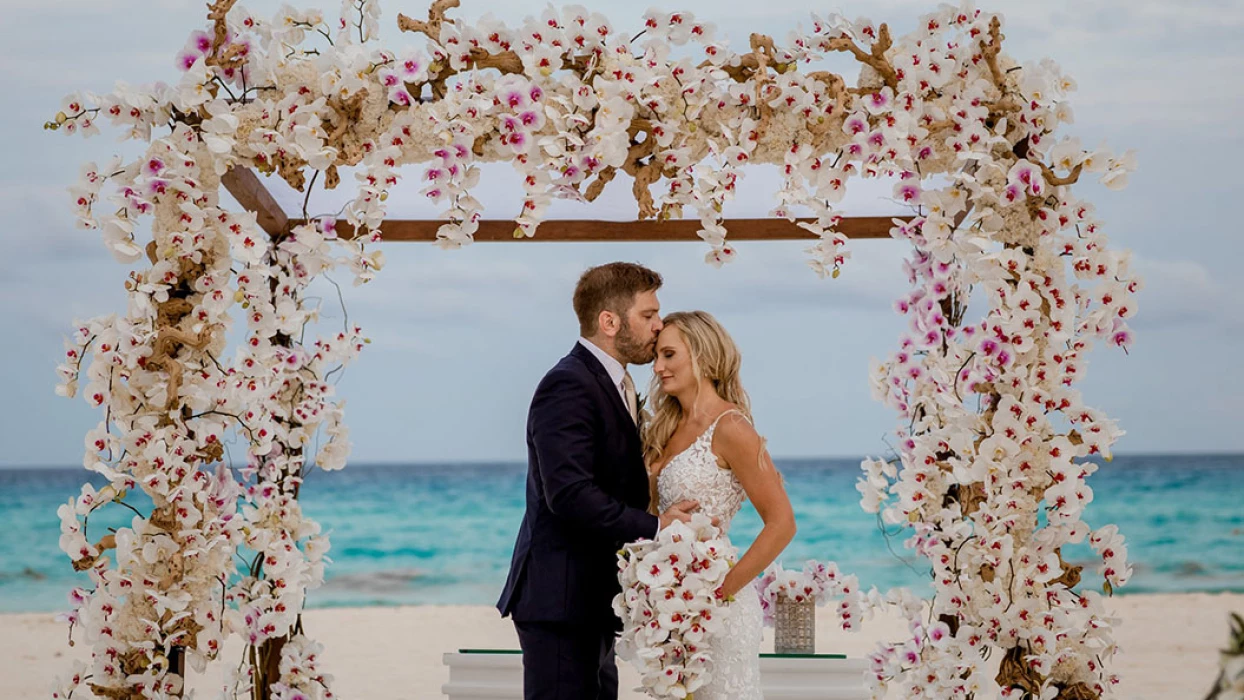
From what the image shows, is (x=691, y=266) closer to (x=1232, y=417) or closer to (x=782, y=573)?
(x=1232, y=417)

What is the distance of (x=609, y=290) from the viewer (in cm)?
387

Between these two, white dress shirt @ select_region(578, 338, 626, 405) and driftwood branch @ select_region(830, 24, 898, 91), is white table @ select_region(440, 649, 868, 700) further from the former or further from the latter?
driftwood branch @ select_region(830, 24, 898, 91)

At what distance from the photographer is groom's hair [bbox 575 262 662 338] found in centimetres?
387

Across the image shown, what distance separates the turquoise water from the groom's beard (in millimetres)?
12954

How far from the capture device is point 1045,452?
3344 mm

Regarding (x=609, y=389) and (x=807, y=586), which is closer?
(x=609, y=389)

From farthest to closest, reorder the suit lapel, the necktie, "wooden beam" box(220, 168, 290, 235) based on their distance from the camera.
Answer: the necktie < the suit lapel < "wooden beam" box(220, 168, 290, 235)

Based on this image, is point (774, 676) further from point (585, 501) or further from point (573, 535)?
point (585, 501)

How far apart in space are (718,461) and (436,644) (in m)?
9.65

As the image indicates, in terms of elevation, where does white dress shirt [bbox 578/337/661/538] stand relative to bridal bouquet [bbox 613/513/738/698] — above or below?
above

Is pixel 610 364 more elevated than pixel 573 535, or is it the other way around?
pixel 610 364

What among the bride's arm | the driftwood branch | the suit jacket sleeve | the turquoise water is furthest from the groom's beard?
the turquoise water

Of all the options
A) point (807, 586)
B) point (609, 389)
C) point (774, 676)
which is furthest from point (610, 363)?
point (774, 676)

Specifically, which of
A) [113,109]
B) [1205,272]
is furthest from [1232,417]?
[113,109]
